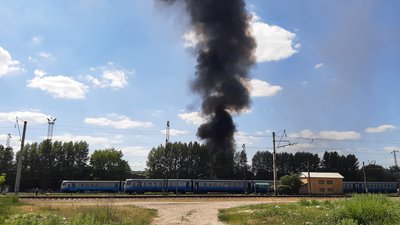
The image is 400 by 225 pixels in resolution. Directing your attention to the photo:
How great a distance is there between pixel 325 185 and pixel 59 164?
7290 cm

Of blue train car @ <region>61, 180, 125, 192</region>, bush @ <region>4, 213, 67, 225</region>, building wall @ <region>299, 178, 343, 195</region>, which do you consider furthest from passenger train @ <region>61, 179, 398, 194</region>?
bush @ <region>4, 213, 67, 225</region>

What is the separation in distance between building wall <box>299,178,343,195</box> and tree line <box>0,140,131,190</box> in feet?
169

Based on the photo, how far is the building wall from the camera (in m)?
85.6

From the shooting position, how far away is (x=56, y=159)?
104375 millimetres

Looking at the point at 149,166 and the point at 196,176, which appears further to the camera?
the point at 149,166

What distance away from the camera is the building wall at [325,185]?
8562cm

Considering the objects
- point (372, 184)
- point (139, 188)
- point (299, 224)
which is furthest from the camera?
point (372, 184)

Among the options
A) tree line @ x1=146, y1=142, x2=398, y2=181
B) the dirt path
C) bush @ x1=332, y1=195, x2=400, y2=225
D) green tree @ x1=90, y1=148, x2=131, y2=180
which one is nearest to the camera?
bush @ x1=332, y1=195, x2=400, y2=225

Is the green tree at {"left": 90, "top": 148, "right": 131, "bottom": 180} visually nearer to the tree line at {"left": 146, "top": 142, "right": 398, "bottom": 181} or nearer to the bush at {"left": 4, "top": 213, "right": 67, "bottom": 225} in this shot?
the tree line at {"left": 146, "top": 142, "right": 398, "bottom": 181}

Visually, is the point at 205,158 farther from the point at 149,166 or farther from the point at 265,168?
the point at 265,168

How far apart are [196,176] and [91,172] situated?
30476 millimetres

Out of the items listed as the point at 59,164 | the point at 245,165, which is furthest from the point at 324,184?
the point at 59,164

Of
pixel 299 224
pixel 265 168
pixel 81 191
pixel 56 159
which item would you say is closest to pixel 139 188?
pixel 81 191


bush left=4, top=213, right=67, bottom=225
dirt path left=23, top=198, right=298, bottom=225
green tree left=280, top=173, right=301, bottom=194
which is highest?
green tree left=280, top=173, right=301, bottom=194
